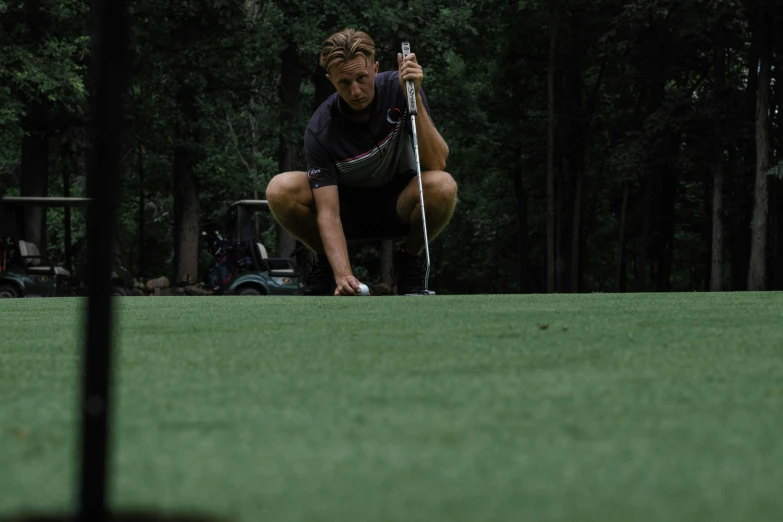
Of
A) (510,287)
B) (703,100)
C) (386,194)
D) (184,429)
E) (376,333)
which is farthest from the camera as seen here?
(510,287)

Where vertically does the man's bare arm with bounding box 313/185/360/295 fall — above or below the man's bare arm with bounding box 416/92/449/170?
below

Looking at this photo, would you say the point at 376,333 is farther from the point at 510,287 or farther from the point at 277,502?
the point at 510,287

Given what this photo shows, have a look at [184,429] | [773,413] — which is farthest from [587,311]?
[184,429]

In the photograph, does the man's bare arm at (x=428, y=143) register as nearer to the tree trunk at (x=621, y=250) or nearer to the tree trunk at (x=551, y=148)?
the tree trunk at (x=551, y=148)

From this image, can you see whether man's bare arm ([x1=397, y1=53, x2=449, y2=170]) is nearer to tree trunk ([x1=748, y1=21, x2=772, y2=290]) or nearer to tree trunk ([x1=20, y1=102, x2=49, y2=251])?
tree trunk ([x1=748, y1=21, x2=772, y2=290])

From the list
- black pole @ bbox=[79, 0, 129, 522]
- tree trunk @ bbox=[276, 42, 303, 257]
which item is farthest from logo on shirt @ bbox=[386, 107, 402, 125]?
tree trunk @ bbox=[276, 42, 303, 257]

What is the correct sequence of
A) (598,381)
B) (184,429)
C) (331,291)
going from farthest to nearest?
(331,291), (598,381), (184,429)

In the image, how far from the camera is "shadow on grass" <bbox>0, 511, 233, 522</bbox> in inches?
57.6

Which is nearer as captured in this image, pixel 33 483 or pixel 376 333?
pixel 33 483

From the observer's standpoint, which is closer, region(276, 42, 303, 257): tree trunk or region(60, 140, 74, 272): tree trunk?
region(60, 140, 74, 272): tree trunk

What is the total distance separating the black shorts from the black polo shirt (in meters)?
0.38

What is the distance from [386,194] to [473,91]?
2477 cm

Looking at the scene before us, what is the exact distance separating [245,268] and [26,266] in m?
3.94

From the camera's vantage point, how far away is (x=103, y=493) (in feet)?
4.56
